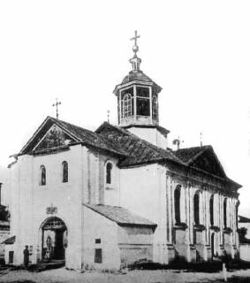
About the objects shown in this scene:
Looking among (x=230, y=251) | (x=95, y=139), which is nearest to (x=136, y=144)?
(x=95, y=139)

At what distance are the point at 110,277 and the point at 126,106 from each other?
16.8 meters

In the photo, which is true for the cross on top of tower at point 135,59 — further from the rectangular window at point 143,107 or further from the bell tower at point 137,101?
the rectangular window at point 143,107

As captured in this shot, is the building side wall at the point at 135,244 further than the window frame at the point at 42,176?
No

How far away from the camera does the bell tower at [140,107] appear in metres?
36.9

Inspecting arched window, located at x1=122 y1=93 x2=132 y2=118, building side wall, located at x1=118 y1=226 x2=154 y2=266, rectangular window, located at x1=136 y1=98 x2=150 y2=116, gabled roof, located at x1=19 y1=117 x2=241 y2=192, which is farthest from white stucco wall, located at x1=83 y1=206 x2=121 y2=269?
rectangular window, located at x1=136 y1=98 x2=150 y2=116

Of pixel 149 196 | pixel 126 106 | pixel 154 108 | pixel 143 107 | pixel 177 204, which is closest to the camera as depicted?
pixel 149 196

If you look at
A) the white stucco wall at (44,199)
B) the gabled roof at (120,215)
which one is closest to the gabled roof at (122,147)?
the white stucco wall at (44,199)

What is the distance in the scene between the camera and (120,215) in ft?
93.3

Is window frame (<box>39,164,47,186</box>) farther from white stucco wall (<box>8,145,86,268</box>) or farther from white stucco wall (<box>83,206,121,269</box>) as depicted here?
white stucco wall (<box>83,206,121,269</box>)

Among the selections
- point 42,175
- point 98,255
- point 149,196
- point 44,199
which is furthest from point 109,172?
point 98,255

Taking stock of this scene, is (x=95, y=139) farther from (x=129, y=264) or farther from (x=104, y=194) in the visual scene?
(x=129, y=264)

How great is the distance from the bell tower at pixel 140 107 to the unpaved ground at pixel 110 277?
13.3m

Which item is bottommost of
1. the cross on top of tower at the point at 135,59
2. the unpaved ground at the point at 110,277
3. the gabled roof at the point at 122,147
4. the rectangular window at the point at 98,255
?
the unpaved ground at the point at 110,277

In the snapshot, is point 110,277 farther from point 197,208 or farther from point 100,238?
point 197,208
